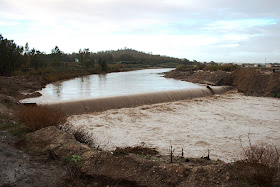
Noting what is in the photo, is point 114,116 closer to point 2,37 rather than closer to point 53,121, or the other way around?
point 53,121

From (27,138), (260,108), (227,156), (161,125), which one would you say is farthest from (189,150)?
(260,108)

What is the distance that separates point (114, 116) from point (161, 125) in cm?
246

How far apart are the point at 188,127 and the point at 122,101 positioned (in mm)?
4957

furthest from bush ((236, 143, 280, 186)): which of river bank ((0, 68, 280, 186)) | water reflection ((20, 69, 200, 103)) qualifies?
water reflection ((20, 69, 200, 103))

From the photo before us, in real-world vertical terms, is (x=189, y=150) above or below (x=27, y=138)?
below

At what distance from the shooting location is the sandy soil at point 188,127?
8280 mm

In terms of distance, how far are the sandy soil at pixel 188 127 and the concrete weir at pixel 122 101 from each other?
78cm

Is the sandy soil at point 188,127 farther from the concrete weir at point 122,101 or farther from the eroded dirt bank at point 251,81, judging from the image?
the eroded dirt bank at point 251,81

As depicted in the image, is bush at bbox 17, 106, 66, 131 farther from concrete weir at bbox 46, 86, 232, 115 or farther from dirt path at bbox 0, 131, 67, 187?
concrete weir at bbox 46, 86, 232, 115

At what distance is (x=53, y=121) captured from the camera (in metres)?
7.54

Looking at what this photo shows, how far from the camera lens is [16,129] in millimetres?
7203

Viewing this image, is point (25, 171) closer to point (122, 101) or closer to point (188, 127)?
point (188, 127)

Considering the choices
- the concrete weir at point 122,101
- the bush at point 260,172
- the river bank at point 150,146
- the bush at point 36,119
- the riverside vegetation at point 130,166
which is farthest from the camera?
the concrete weir at point 122,101

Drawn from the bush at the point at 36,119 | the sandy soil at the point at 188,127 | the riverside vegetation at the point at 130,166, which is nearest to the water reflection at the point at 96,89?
the sandy soil at the point at 188,127
